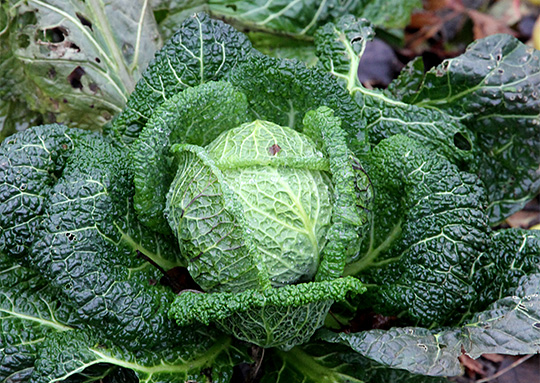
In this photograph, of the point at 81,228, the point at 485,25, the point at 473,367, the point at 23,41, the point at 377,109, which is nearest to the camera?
the point at 81,228

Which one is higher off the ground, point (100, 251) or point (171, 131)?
point (171, 131)

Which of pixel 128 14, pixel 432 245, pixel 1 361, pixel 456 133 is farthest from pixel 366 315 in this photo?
pixel 128 14

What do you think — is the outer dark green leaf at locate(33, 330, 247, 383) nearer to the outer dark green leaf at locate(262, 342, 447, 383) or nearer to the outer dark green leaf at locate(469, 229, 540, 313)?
the outer dark green leaf at locate(262, 342, 447, 383)

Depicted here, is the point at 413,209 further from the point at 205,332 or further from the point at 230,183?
the point at 205,332

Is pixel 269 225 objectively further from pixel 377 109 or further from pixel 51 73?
pixel 51 73

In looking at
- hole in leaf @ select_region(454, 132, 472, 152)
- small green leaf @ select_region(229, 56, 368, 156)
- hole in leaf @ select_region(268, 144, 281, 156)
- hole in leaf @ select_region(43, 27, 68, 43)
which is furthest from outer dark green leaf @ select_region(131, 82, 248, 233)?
hole in leaf @ select_region(454, 132, 472, 152)

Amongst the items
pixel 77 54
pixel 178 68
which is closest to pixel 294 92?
pixel 178 68

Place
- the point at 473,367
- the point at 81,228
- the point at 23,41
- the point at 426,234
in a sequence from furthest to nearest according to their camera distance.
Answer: the point at 473,367 → the point at 23,41 → the point at 426,234 → the point at 81,228
